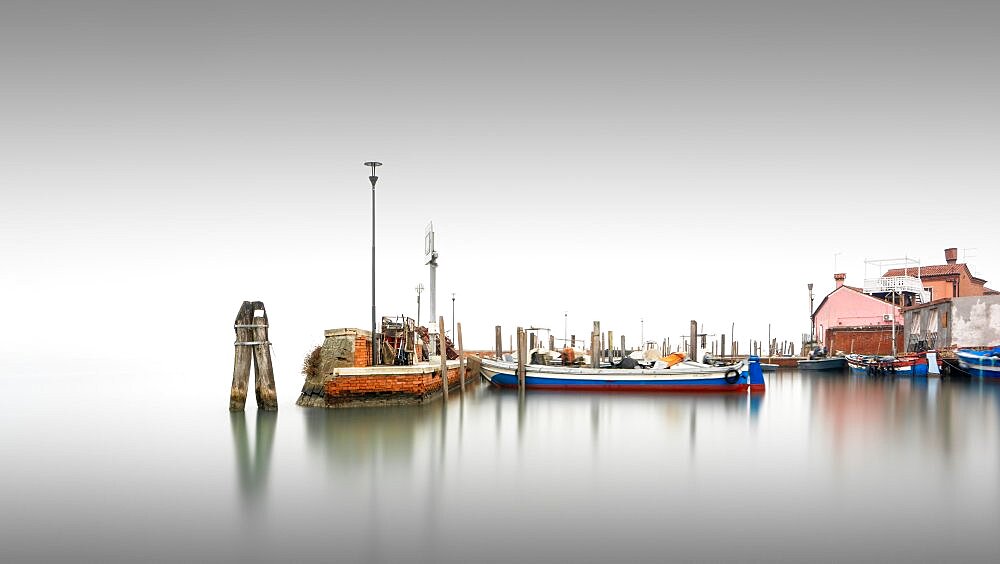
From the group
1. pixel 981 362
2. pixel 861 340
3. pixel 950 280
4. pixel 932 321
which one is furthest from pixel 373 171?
pixel 950 280

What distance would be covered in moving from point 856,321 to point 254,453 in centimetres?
5432

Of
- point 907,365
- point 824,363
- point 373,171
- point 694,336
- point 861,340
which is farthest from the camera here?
point 861,340

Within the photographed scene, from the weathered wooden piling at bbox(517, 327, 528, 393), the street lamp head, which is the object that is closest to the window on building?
the weathered wooden piling at bbox(517, 327, 528, 393)

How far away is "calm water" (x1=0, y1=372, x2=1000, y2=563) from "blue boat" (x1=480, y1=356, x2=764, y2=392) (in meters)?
7.68

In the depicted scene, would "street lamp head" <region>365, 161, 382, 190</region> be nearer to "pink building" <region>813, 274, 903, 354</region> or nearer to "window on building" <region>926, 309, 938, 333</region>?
"window on building" <region>926, 309, 938, 333</region>

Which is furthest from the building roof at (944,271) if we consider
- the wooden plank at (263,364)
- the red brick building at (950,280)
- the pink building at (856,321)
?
the wooden plank at (263,364)

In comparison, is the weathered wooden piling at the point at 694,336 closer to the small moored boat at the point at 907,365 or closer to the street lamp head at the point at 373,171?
the small moored boat at the point at 907,365

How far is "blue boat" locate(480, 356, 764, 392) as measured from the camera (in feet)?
95.6

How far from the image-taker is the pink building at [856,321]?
55.2 meters

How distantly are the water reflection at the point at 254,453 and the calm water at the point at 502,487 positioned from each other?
0.08 meters

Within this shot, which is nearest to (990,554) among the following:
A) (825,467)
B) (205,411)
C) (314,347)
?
(825,467)

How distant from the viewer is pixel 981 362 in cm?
3838

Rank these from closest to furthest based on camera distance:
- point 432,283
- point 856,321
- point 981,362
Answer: point 432,283, point 981,362, point 856,321

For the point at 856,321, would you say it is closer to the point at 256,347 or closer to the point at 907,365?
the point at 907,365
